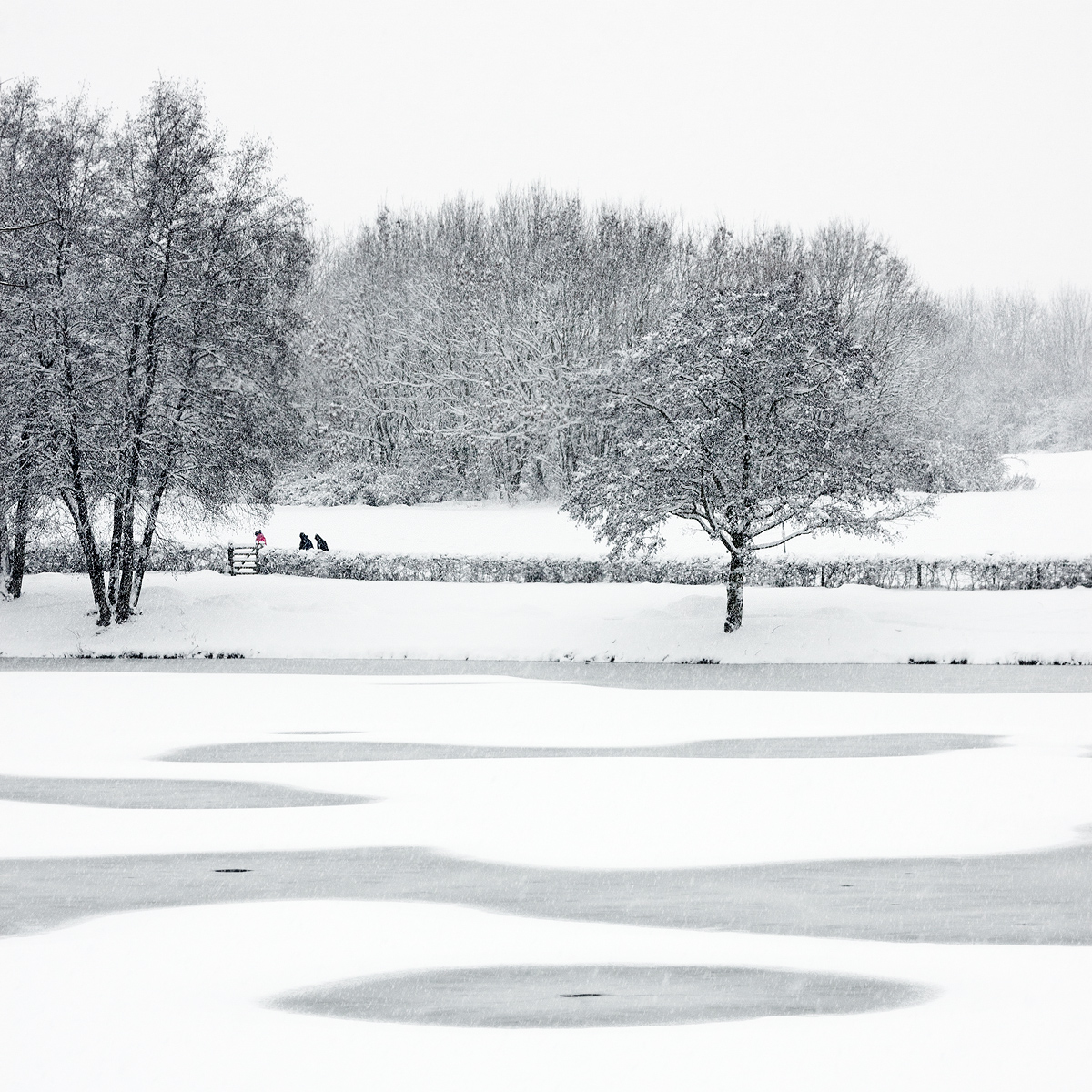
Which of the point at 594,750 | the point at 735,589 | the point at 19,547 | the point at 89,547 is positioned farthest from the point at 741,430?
the point at 19,547

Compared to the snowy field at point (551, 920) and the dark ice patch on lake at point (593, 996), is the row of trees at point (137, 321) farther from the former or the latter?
the dark ice patch on lake at point (593, 996)

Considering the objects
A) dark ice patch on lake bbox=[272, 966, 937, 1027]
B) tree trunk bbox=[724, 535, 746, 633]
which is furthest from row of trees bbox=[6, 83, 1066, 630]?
dark ice patch on lake bbox=[272, 966, 937, 1027]

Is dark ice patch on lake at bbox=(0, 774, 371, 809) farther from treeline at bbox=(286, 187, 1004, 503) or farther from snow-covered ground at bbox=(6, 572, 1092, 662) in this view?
treeline at bbox=(286, 187, 1004, 503)

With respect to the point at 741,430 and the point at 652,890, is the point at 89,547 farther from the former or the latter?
the point at 652,890

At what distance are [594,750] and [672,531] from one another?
3058 centimetres

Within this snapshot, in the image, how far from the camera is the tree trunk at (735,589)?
1243 inches

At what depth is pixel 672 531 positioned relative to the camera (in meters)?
47.6

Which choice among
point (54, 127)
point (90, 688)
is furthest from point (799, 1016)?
point (54, 127)

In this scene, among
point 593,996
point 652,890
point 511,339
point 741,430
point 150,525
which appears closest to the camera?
point 593,996

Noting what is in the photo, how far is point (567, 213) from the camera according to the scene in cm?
6272

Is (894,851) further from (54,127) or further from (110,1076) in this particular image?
(54,127)

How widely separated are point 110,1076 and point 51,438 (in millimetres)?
27688

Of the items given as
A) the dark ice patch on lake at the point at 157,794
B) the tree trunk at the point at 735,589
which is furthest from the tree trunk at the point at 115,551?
the dark ice patch on lake at the point at 157,794

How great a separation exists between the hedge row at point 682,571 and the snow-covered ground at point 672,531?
1.94 feet
